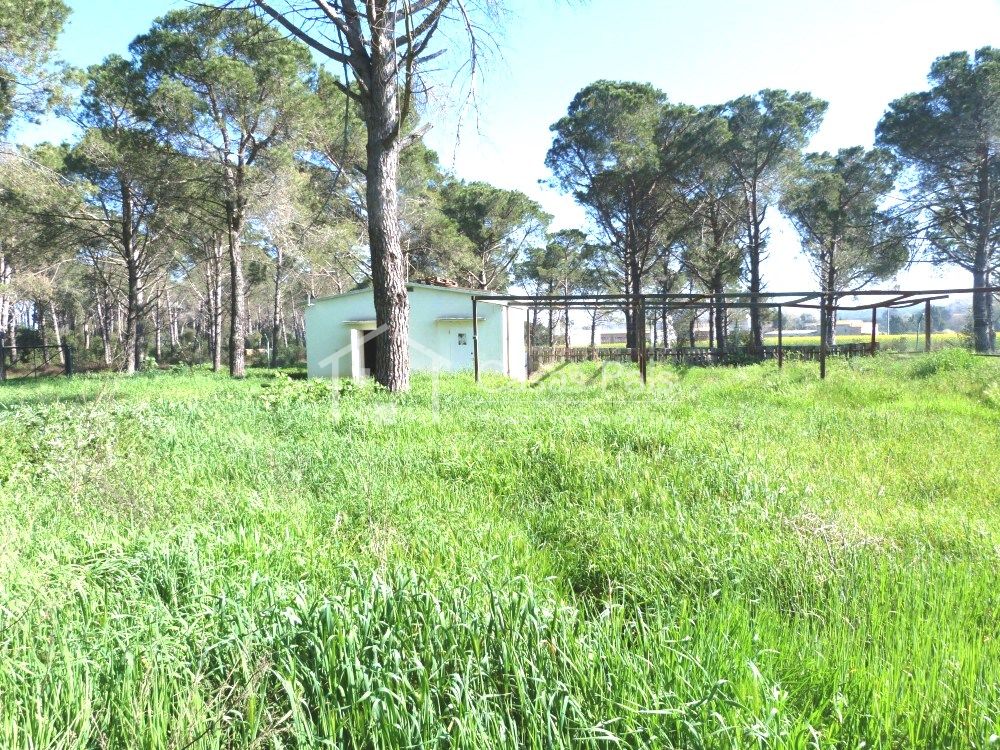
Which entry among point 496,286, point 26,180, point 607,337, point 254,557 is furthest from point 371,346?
point 607,337

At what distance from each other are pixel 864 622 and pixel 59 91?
1897 cm

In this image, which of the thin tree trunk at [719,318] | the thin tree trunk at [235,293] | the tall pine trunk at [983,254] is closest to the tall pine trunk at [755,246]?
the thin tree trunk at [719,318]

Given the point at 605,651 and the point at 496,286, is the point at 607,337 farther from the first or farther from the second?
the point at 605,651

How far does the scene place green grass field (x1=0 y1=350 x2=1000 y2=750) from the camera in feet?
4.57

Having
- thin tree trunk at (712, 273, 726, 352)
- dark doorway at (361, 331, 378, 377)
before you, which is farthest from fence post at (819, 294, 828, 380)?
thin tree trunk at (712, 273, 726, 352)

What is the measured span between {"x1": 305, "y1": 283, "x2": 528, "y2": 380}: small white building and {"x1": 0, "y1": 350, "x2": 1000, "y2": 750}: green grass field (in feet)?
45.8

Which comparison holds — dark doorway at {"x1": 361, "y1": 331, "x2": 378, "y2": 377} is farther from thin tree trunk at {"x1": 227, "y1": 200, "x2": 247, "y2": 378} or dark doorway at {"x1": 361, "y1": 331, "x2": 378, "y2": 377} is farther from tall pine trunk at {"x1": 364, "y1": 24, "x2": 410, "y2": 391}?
tall pine trunk at {"x1": 364, "y1": 24, "x2": 410, "y2": 391}

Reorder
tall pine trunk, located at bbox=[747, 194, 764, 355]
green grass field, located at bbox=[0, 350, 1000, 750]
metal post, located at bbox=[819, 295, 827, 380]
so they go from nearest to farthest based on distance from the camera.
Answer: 1. green grass field, located at bbox=[0, 350, 1000, 750]
2. metal post, located at bbox=[819, 295, 827, 380]
3. tall pine trunk, located at bbox=[747, 194, 764, 355]

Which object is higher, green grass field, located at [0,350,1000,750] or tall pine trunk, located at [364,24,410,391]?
tall pine trunk, located at [364,24,410,391]

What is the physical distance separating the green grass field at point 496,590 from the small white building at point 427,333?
550 inches

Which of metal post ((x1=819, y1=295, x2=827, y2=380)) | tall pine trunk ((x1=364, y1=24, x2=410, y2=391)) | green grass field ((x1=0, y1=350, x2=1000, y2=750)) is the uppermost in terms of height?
tall pine trunk ((x1=364, y1=24, x2=410, y2=391))

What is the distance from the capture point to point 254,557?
2365mm

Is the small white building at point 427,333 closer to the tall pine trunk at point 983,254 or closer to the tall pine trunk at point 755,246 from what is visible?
the tall pine trunk at point 755,246

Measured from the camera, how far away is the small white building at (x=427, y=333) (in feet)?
62.5
